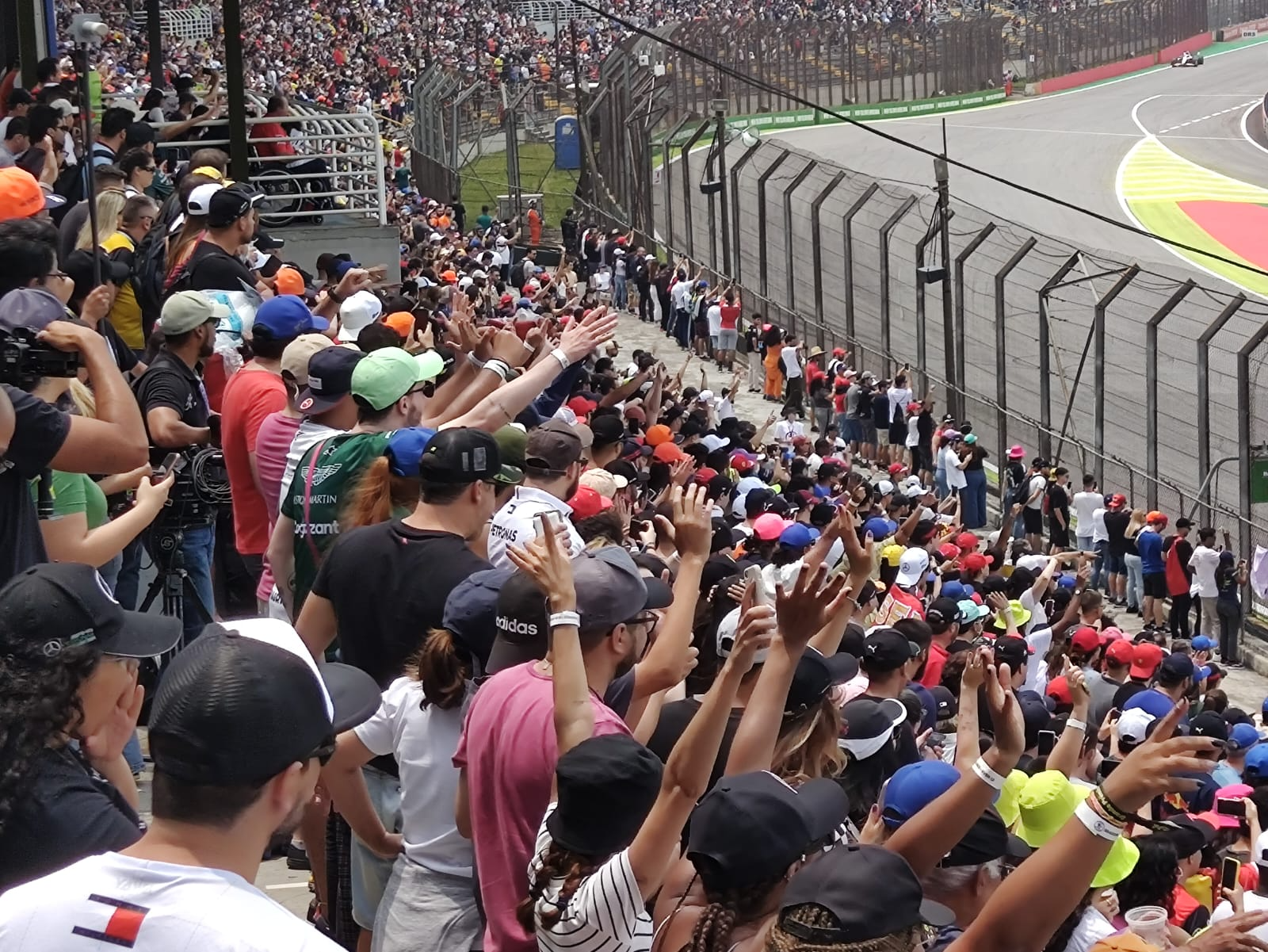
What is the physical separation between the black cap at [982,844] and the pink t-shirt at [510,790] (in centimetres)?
80

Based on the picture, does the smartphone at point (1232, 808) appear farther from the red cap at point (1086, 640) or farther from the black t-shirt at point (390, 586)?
the black t-shirt at point (390, 586)

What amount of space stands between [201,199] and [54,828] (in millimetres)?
6038

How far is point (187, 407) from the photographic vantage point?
21.6ft

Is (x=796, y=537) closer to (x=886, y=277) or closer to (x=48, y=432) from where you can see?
(x=48, y=432)

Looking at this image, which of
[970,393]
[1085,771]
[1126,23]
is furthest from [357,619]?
[1126,23]

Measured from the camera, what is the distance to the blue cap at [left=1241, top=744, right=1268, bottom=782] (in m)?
7.90

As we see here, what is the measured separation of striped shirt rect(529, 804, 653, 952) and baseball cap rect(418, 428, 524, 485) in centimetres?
152

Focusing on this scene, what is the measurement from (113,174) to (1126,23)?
196 ft

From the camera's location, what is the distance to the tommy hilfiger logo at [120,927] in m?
2.29

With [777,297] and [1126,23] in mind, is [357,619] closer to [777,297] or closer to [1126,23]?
[777,297]

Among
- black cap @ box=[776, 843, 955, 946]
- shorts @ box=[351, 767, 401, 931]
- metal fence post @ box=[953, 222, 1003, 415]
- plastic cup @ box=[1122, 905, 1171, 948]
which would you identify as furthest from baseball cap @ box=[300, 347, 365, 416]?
metal fence post @ box=[953, 222, 1003, 415]

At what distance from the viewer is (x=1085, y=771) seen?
6367 millimetres

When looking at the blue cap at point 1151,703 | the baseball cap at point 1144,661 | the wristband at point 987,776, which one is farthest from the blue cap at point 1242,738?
the wristband at point 987,776

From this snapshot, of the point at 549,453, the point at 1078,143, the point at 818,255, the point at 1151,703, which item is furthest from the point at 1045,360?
the point at 1078,143
